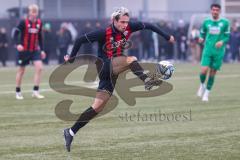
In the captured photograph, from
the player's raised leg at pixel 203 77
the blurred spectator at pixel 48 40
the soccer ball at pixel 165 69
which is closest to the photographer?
the soccer ball at pixel 165 69

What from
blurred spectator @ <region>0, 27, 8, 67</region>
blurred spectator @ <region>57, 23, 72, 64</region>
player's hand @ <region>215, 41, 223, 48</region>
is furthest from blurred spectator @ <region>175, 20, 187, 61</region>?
player's hand @ <region>215, 41, 223, 48</region>

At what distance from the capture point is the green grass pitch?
29.8 ft

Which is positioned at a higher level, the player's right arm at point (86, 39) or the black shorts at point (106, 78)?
the player's right arm at point (86, 39)

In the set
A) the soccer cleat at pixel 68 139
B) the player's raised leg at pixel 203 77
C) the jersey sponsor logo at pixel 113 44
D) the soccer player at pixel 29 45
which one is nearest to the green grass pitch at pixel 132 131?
the soccer cleat at pixel 68 139

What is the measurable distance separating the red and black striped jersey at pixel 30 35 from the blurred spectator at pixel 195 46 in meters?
18.7

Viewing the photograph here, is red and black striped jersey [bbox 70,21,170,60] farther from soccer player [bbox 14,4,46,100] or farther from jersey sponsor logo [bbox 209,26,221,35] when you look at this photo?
soccer player [bbox 14,4,46,100]

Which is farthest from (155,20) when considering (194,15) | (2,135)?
(2,135)

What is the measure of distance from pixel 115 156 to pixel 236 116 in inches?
175

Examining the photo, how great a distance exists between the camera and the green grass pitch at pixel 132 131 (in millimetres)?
9094

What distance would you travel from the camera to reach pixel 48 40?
111 feet

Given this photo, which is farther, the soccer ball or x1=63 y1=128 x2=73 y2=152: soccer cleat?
the soccer ball

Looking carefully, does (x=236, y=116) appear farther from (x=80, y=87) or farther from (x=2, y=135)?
(x=80, y=87)

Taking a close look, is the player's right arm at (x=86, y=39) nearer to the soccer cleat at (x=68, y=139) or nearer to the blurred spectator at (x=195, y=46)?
the soccer cleat at (x=68, y=139)

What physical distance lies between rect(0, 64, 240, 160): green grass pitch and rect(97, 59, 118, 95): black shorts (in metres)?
0.75
